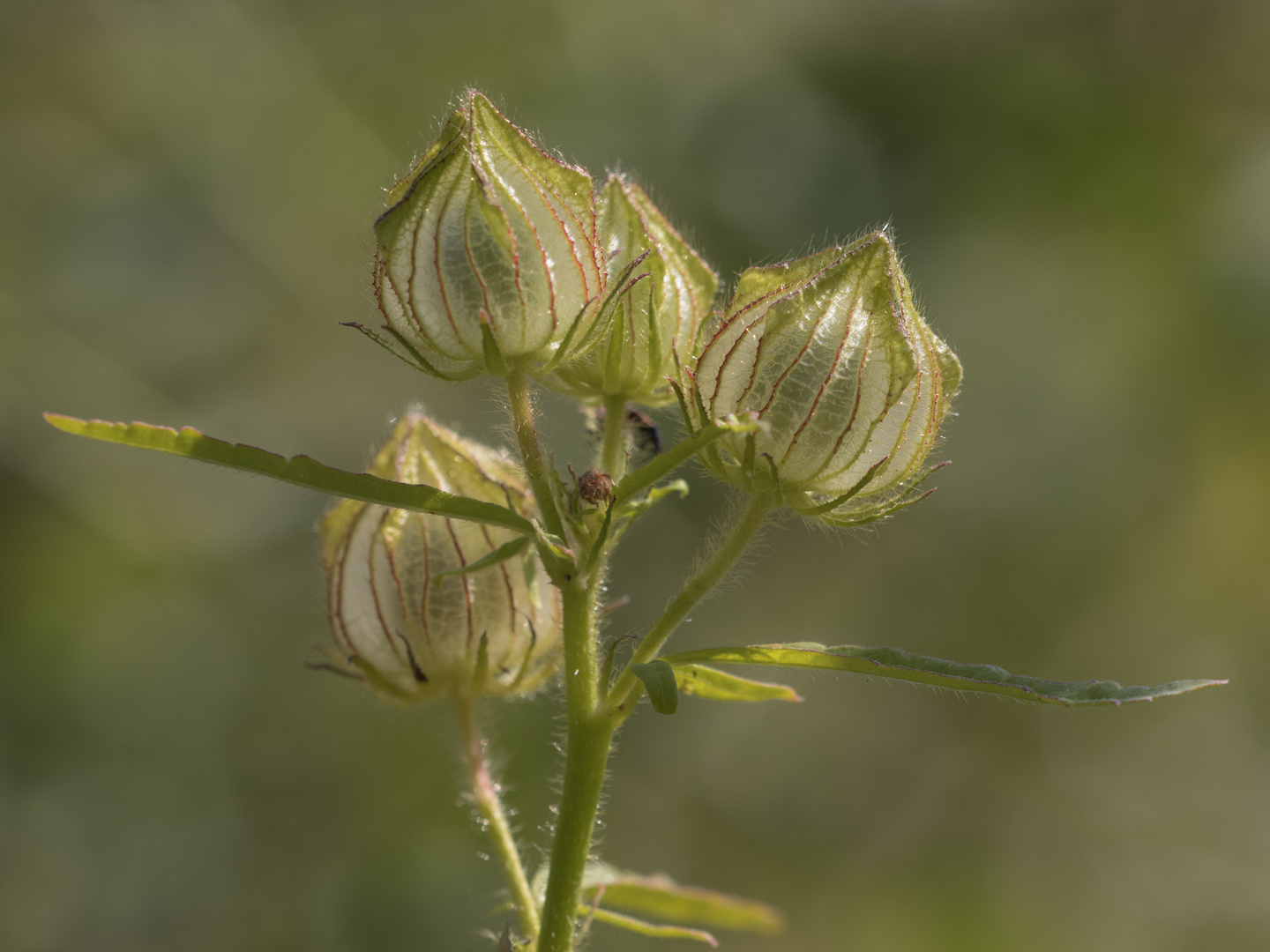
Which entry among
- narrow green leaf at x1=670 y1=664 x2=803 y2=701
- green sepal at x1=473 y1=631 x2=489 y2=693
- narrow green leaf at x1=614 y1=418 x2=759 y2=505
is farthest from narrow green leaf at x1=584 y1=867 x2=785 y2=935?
narrow green leaf at x1=614 y1=418 x2=759 y2=505

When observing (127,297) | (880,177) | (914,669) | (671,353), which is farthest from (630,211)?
(127,297)

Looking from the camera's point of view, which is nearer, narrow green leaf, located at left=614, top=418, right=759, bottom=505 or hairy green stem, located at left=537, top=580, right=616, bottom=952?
narrow green leaf, located at left=614, top=418, right=759, bottom=505

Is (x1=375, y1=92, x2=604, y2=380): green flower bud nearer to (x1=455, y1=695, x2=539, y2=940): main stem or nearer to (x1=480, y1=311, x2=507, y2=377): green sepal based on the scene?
(x1=480, y1=311, x2=507, y2=377): green sepal

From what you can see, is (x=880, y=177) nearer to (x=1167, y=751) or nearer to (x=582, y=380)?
(x=1167, y=751)

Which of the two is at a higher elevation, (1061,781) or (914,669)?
(1061,781)

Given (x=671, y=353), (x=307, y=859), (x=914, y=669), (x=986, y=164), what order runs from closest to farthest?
1. (x=914, y=669)
2. (x=671, y=353)
3. (x=307, y=859)
4. (x=986, y=164)

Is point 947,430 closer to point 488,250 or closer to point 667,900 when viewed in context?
point 667,900
